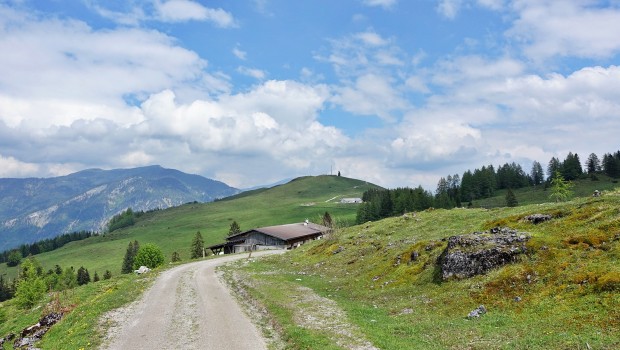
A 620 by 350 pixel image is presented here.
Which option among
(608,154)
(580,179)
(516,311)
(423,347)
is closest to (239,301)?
(423,347)

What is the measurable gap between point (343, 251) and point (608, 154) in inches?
8053

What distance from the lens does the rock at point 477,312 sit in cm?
2264

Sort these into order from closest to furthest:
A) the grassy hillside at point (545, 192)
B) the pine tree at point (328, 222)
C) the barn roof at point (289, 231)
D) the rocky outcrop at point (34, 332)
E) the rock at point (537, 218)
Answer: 1. the rocky outcrop at point (34, 332)
2. the rock at point (537, 218)
3. the pine tree at point (328, 222)
4. the barn roof at point (289, 231)
5. the grassy hillside at point (545, 192)

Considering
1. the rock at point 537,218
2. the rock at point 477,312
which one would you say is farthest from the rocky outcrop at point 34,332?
the rock at point 537,218

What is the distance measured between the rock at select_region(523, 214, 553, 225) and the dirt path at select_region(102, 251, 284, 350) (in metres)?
27.3

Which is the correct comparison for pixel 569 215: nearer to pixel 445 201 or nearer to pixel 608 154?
pixel 445 201

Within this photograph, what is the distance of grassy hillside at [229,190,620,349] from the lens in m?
18.7

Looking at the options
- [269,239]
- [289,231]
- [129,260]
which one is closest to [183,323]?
[269,239]

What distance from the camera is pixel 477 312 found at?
75.2ft

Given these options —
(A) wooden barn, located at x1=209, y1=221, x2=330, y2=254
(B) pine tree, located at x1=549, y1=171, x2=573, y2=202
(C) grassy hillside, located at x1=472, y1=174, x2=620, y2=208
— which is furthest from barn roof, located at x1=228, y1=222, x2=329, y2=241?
(C) grassy hillside, located at x1=472, y1=174, x2=620, y2=208

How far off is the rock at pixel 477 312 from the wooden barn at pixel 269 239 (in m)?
86.5

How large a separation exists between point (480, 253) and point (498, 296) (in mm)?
5968

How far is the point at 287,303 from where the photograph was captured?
3158 cm

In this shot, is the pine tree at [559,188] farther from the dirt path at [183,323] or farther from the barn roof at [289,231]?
the dirt path at [183,323]
